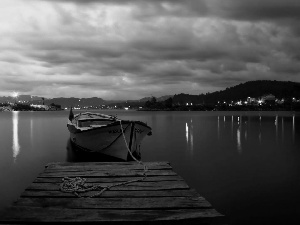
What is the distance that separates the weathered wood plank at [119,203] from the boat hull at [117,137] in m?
9.18

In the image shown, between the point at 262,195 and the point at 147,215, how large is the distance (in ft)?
33.3

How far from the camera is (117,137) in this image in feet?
60.9

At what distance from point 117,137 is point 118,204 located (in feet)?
36.5

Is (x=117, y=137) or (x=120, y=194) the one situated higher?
(x=117, y=137)

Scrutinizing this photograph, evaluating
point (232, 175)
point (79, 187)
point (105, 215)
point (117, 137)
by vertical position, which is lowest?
point (232, 175)

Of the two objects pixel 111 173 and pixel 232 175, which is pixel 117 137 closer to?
pixel 111 173

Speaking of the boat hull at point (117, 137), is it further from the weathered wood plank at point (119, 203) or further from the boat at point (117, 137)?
the weathered wood plank at point (119, 203)

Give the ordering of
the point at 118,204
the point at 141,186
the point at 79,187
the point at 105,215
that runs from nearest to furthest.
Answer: the point at 105,215 < the point at 118,204 < the point at 79,187 < the point at 141,186

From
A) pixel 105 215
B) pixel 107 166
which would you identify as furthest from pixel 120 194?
pixel 107 166

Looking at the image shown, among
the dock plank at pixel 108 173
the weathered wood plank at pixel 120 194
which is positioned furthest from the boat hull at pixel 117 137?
the weathered wood plank at pixel 120 194

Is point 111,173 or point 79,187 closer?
point 79,187

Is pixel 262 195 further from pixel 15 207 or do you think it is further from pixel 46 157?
pixel 46 157

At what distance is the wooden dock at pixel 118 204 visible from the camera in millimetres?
6672

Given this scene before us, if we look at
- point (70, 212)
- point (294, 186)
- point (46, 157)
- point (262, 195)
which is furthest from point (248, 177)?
point (46, 157)
